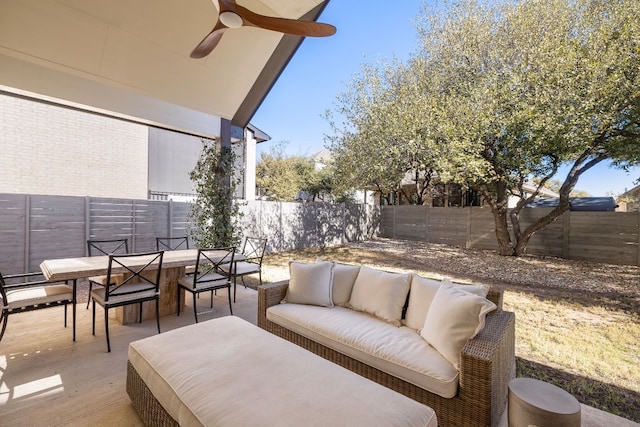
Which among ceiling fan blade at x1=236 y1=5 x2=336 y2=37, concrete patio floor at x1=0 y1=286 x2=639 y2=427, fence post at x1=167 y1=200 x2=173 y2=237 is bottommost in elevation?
concrete patio floor at x1=0 y1=286 x2=639 y2=427

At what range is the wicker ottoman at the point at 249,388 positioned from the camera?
1281mm

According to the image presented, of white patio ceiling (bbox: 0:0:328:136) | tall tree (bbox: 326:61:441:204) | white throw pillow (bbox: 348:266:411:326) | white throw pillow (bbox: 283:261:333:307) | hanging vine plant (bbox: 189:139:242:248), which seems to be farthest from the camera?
tall tree (bbox: 326:61:441:204)

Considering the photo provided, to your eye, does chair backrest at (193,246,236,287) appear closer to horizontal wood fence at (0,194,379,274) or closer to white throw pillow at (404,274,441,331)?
white throw pillow at (404,274,441,331)

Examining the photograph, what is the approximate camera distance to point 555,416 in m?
1.33

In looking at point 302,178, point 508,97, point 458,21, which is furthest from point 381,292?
point 302,178

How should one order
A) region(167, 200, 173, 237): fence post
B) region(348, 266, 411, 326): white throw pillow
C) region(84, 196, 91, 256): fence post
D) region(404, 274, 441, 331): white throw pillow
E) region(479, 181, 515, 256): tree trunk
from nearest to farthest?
region(404, 274, 441, 331): white throw pillow, region(348, 266, 411, 326): white throw pillow, region(84, 196, 91, 256): fence post, region(167, 200, 173, 237): fence post, region(479, 181, 515, 256): tree trunk

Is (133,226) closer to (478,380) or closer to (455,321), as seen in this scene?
(455,321)

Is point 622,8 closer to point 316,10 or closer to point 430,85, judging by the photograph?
point 430,85

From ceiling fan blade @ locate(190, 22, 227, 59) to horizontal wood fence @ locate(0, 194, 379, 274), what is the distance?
12.3 ft

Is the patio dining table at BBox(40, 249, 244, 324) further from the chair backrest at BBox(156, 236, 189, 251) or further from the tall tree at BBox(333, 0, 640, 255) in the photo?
Result: the tall tree at BBox(333, 0, 640, 255)

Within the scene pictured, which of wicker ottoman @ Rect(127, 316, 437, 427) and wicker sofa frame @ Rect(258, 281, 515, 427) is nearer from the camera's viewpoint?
wicker ottoman @ Rect(127, 316, 437, 427)

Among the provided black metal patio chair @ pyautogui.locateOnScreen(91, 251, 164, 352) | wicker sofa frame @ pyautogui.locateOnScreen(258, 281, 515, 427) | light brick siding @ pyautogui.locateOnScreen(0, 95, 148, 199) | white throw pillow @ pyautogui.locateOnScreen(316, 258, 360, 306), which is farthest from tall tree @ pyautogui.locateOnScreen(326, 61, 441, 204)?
light brick siding @ pyautogui.locateOnScreen(0, 95, 148, 199)

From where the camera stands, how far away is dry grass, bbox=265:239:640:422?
2346 millimetres

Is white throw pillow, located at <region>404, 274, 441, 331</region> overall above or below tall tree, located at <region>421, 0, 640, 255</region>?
below
